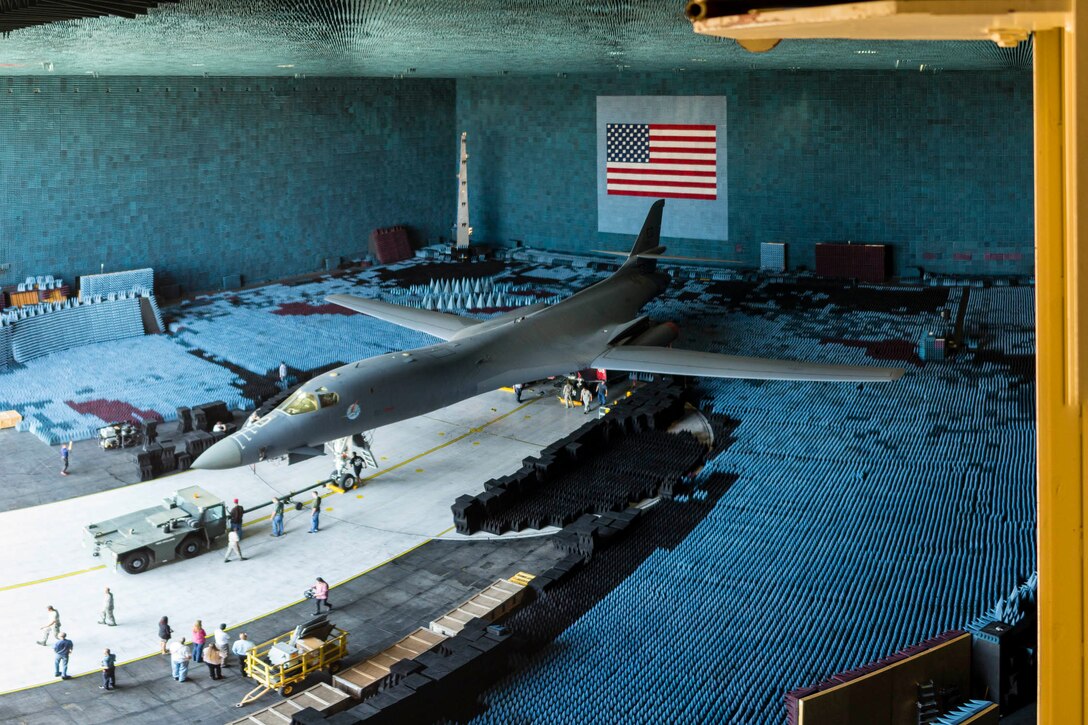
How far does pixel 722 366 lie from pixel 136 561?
57.3 feet

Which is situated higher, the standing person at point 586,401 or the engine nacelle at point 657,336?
the engine nacelle at point 657,336

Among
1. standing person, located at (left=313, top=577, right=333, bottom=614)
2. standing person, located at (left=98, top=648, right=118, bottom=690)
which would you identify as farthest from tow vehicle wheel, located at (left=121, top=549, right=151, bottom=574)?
standing person, located at (left=313, top=577, right=333, bottom=614)

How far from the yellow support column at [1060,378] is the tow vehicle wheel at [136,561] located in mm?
23828

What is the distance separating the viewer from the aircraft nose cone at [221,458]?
2705 cm

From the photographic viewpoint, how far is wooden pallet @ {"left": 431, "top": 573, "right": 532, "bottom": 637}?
74.0 feet

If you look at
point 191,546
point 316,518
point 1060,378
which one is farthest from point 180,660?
point 1060,378

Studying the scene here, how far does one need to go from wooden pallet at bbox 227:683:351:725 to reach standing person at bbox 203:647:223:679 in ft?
6.38

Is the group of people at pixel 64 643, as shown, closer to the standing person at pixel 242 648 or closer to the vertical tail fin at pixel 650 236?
the standing person at pixel 242 648

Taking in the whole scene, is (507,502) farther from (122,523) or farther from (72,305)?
(72,305)

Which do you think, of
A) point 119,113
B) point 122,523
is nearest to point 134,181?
point 119,113

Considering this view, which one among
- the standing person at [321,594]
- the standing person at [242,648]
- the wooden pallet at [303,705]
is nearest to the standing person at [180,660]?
the standing person at [242,648]

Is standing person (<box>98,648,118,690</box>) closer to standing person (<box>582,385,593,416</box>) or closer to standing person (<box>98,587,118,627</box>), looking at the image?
standing person (<box>98,587,118,627</box>)

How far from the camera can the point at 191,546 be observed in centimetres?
2680

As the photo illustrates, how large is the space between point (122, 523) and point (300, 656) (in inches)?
330
